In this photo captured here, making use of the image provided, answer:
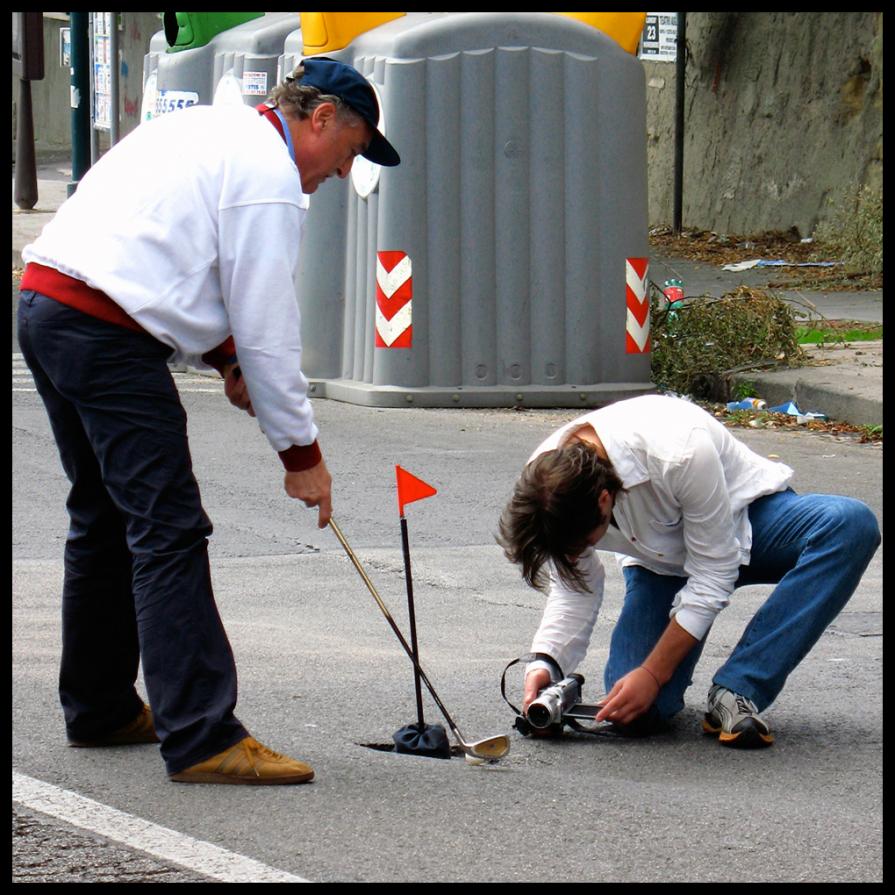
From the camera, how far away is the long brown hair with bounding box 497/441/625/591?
4066 millimetres

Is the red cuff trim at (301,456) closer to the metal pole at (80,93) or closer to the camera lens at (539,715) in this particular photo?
the camera lens at (539,715)

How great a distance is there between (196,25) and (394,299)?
2653 mm

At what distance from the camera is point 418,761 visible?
163 inches

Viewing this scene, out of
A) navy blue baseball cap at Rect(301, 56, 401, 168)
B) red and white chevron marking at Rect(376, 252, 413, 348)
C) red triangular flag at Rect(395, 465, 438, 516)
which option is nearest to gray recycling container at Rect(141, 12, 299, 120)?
red and white chevron marking at Rect(376, 252, 413, 348)

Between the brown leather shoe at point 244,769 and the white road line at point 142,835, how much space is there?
228 mm

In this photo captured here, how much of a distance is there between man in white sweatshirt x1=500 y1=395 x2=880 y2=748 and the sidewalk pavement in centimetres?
540

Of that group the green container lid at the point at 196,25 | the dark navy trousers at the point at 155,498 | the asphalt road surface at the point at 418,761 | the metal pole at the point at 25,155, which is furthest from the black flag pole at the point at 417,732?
the metal pole at the point at 25,155

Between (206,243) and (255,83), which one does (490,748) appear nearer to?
(206,243)

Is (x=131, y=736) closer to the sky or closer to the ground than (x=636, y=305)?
closer to the ground

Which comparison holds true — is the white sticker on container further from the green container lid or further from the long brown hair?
the long brown hair

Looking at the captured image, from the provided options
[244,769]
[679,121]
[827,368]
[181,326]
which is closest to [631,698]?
[244,769]

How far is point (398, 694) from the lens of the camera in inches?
190
